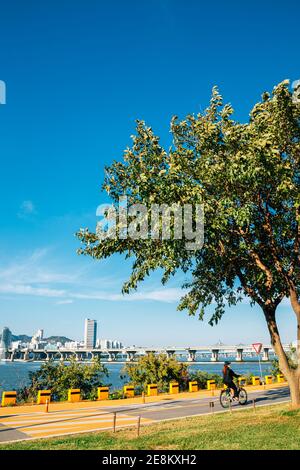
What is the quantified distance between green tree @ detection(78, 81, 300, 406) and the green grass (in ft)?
12.1

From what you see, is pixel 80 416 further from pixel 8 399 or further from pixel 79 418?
pixel 8 399

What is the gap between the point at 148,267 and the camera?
1390cm

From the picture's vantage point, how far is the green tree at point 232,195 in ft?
40.1

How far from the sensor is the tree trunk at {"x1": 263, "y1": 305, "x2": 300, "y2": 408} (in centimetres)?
1427

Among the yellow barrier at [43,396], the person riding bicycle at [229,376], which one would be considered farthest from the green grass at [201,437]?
the yellow barrier at [43,396]

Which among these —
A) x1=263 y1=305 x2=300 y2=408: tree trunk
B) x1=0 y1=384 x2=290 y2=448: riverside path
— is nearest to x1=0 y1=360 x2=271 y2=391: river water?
x1=0 y1=384 x2=290 y2=448: riverside path

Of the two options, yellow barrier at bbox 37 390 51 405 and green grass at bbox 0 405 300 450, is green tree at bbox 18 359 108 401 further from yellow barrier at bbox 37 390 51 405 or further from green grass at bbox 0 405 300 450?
green grass at bbox 0 405 300 450

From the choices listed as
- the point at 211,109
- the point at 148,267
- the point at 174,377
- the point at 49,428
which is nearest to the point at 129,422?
the point at 49,428

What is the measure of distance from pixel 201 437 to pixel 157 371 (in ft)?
69.8

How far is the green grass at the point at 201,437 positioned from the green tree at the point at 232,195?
370 centimetres

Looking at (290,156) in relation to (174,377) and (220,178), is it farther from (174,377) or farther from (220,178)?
(174,377)

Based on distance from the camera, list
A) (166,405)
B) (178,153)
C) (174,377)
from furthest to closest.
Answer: (174,377), (166,405), (178,153)

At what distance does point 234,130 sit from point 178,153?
2661 mm

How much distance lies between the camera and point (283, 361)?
1466 cm
